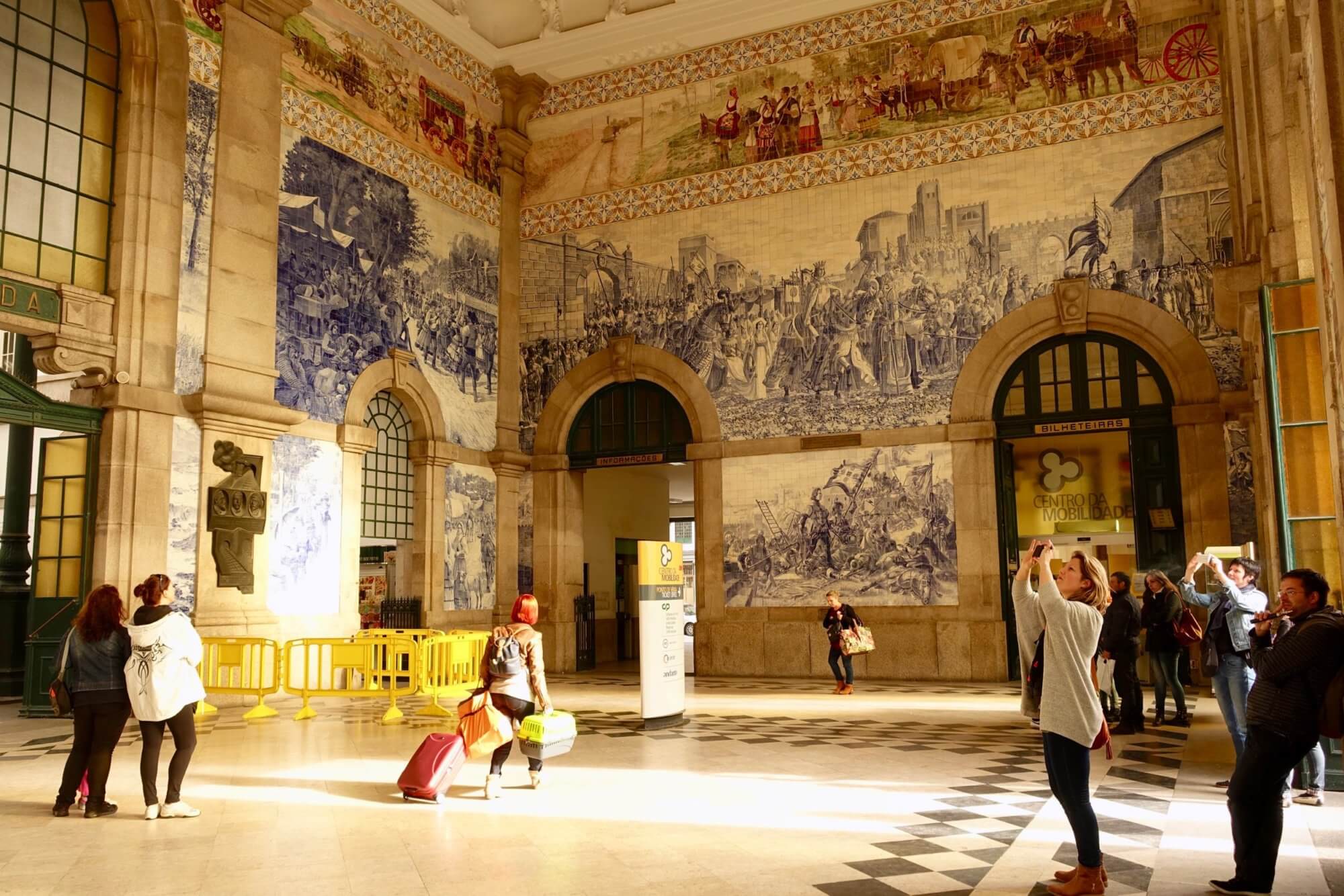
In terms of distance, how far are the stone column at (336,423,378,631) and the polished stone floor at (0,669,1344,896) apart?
18.1 ft

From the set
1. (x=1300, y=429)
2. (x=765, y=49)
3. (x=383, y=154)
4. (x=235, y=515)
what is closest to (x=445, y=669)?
(x=235, y=515)

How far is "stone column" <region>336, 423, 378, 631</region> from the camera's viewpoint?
16531 mm

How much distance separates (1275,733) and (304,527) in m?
13.6

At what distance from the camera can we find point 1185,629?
1059cm

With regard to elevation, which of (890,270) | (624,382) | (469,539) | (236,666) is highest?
(890,270)

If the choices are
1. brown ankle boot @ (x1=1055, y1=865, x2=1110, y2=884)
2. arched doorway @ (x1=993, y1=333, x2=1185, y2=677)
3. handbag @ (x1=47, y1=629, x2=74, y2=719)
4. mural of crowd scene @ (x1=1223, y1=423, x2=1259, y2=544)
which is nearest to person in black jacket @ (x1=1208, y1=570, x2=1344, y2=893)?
Result: brown ankle boot @ (x1=1055, y1=865, x2=1110, y2=884)

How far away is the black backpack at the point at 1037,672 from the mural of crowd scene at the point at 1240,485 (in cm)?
1203

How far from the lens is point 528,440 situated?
20906 mm

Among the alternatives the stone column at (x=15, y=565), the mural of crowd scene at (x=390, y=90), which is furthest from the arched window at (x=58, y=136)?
the stone column at (x=15, y=565)

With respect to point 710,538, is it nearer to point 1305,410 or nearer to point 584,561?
point 584,561

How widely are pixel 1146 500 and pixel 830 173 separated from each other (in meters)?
7.52

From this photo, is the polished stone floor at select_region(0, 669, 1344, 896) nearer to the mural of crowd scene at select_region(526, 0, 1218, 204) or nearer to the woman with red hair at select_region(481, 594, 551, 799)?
the woman with red hair at select_region(481, 594, 551, 799)

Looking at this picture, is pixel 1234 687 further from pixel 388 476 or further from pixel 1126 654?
pixel 388 476

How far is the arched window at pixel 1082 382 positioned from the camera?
16734mm
